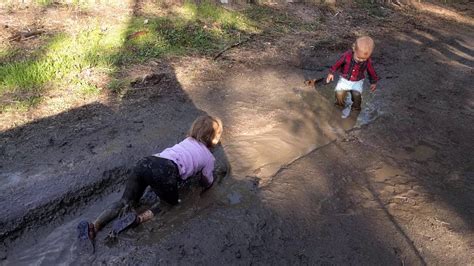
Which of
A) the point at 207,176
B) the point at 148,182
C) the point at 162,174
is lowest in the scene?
the point at 207,176

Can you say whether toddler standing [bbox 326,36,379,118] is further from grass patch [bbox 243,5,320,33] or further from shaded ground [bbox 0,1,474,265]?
grass patch [bbox 243,5,320,33]

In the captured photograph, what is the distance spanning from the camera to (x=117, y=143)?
5.35 m

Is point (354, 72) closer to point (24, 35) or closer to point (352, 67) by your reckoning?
point (352, 67)

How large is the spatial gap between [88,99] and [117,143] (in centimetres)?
124

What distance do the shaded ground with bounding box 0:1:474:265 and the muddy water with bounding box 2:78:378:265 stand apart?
1 cm

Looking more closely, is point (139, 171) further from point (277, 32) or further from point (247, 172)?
point (277, 32)

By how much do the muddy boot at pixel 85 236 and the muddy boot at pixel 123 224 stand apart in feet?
0.52

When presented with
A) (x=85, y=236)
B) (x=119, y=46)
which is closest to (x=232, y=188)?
(x=85, y=236)

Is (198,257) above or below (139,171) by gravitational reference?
below

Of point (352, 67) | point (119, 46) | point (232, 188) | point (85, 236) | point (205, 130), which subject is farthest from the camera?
point (119, 46)

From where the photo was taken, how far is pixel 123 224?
13.0 ft

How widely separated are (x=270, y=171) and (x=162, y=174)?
160 cm

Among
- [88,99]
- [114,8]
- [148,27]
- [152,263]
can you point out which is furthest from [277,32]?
[152,263]

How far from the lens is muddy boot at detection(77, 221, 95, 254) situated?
12.6 ft
